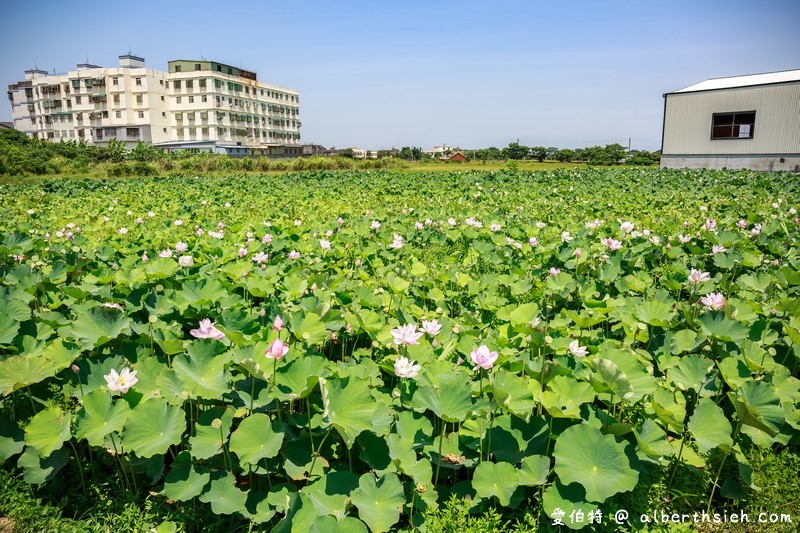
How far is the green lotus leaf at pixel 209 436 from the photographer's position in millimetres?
1743

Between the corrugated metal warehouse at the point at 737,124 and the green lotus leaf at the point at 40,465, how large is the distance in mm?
23705

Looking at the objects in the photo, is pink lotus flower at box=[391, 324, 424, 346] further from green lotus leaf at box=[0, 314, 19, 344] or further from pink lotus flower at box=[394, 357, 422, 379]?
green lotus leaf at box=[0, 314, 19, 344]

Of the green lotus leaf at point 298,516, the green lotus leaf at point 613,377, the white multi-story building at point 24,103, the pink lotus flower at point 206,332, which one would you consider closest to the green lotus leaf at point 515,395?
the green lotus leaf at point 613,377

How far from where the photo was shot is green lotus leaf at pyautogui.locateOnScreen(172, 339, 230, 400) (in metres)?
1.87

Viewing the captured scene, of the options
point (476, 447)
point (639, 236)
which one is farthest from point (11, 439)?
point (639, 236)

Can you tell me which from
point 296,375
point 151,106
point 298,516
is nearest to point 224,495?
point 298,516

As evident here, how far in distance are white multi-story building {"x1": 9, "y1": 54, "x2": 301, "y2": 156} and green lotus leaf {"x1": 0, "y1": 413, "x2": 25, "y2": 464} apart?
215 feet

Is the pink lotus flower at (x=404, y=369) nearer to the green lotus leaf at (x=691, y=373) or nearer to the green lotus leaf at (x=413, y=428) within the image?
the green lotus leaf at (x=413, y=428)

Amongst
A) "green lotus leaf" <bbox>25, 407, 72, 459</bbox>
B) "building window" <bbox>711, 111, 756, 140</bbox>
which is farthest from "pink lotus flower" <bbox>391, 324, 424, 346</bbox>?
"building window" <bbox>711, 111, 756, 140</bbox>

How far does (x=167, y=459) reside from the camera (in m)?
2.11

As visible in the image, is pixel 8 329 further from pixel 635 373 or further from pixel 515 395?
pixel 635 373

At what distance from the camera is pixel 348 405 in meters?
1.72

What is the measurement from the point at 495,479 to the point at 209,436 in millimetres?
1000

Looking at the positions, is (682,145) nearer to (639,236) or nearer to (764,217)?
(764,217)
